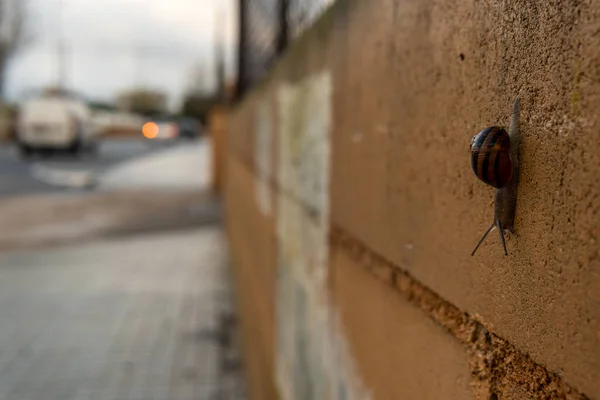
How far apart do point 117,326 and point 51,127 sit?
2361 cm

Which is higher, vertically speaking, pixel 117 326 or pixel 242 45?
pixel 242 45

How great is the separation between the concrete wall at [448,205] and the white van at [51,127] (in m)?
27.0

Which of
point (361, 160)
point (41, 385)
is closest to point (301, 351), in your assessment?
point (361, 160)

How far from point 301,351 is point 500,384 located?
4.40ft

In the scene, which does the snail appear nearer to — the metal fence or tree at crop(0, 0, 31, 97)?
the metal fence

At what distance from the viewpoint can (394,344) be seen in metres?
1.16

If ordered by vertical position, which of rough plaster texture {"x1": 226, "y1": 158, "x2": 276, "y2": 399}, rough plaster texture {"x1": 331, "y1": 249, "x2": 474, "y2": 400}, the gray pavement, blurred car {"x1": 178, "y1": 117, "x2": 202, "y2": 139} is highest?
rough plaster texture {"x1": 331, "y1": 249, "x2": 474, "y2": 400}

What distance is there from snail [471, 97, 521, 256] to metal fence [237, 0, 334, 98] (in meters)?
1.15

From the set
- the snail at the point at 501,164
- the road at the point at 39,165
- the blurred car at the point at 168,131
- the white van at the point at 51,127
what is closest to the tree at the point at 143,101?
the blurred car at the point at 168,131

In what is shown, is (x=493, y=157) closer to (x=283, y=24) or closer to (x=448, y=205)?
(x=448, y=205)

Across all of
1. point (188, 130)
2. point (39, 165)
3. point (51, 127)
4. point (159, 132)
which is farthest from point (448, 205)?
point (188, 130)

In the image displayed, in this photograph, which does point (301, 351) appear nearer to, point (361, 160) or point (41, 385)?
point (361, 160)

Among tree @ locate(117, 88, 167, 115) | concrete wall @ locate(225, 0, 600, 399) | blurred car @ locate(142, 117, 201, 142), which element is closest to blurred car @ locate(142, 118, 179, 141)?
blurred car @ locate(142, 117, 201, 142)

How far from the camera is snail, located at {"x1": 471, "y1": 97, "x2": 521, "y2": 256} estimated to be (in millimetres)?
729
